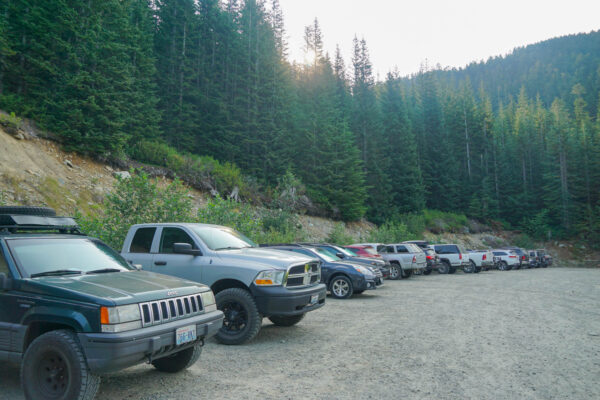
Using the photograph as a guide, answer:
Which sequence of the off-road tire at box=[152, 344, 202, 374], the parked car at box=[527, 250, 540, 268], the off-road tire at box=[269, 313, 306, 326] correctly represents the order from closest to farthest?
the off-road tire at box=[152, 344, 202, 374] < the off-road tire at box=[269, 313, 306, 326] < the parked car at box=[527, 250, 540, 268]

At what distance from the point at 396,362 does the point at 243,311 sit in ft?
8.76

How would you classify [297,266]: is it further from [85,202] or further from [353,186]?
[353,186]

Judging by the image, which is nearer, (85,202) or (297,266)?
(297,266)

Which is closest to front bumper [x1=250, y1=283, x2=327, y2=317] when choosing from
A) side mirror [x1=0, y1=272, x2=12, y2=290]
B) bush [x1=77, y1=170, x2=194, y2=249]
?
side mirror [x1=0, y1=272, x2=12, y2=290]

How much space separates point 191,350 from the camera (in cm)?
488

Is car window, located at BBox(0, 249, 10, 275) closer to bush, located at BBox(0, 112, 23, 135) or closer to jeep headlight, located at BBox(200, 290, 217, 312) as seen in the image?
jeep headlight, located at BBox(200, 290, 217, 312)

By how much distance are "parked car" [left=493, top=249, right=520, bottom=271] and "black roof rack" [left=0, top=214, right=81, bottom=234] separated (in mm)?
32365

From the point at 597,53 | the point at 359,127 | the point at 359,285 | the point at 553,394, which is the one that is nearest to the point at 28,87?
the point at 359,285

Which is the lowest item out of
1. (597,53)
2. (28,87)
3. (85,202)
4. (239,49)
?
(85,202)

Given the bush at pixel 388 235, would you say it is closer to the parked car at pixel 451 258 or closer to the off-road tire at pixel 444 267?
the parked car at pixel 451 258

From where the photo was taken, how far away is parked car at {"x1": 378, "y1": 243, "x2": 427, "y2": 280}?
19500 millimetres

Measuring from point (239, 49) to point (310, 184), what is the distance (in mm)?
15415

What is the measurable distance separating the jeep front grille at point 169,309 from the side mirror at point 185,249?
1784 millimetres

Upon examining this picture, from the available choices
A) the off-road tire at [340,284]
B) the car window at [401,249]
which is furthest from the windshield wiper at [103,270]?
the car window at [401,249]
